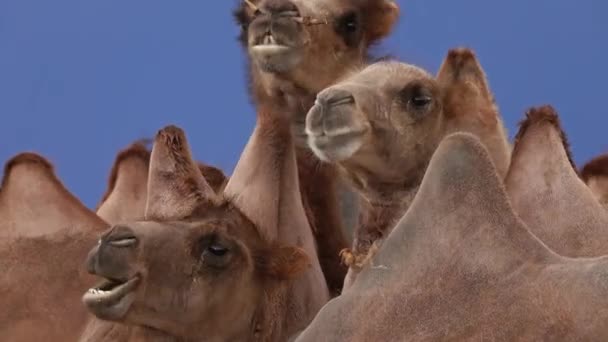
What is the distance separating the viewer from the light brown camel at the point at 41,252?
2.42m

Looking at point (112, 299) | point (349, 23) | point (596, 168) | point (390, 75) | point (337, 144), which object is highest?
point (349, 23)

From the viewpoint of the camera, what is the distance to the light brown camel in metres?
2.42

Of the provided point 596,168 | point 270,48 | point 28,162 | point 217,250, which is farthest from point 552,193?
point 28,162

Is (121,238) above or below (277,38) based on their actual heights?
below

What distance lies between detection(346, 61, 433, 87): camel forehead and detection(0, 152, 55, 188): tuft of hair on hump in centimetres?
66

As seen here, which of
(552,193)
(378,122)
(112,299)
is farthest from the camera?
(378,122)

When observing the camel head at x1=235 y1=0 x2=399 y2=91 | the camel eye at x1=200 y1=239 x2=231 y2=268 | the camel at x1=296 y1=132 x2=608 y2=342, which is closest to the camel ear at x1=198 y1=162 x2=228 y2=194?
the camel head at x1=235 y1=0 x2=399 y2=91

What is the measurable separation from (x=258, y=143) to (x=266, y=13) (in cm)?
30

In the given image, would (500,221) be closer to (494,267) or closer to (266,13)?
(494,267)

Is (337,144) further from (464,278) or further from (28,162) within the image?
(28,162)

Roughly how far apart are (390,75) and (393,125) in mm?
112

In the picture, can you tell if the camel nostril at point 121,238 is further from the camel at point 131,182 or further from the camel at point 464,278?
the camel at point 131,182

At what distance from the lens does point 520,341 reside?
154 cm

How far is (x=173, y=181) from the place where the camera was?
2.35 metres
